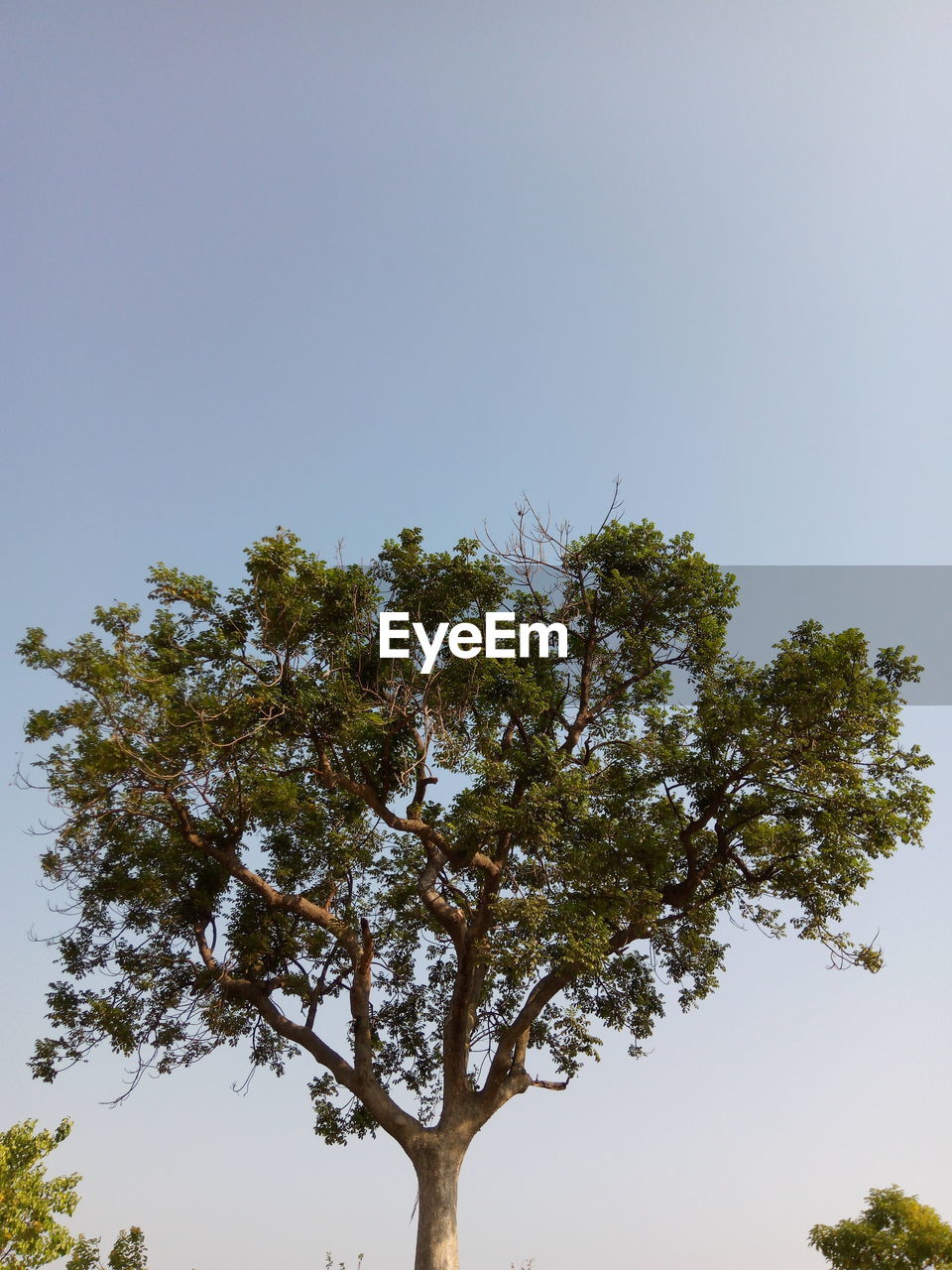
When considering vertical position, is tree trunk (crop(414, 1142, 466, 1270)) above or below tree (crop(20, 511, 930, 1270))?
below

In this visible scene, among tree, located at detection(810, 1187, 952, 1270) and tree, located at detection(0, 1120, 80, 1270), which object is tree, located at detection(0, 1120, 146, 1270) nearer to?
tree, located at detection(0, 1120, 80, 1270)

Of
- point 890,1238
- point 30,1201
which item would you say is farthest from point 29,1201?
point 890,1238

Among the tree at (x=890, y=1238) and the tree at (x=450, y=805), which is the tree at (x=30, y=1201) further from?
the tree at (x=890, y=1238)

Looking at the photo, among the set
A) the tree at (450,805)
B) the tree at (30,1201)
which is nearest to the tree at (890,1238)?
the tree at (450,805)

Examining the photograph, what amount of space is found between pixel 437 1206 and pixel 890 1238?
594cm

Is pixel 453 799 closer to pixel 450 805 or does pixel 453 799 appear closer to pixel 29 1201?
pixel 450 805

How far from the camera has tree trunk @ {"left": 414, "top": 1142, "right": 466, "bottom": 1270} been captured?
13117mm

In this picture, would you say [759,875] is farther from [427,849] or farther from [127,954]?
[127,954]

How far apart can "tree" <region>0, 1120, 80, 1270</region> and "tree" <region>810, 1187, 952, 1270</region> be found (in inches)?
393

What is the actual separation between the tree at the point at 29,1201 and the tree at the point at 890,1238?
9.97 meters

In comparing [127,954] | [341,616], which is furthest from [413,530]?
[127,954]

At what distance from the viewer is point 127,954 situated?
16234 millimetres

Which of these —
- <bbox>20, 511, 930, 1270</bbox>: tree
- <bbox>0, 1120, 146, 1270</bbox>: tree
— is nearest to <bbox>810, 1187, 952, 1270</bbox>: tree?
<bbox>20, 511, 930, 1270</bbox>: tree

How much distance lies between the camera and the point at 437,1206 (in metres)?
13.6
